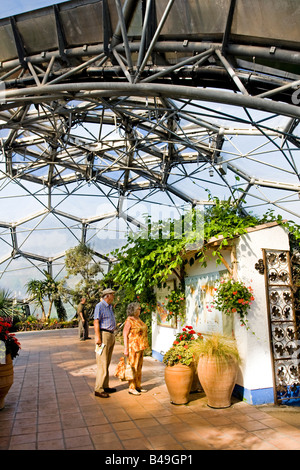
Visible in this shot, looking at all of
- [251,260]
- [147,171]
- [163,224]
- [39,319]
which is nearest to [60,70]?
[163,224]

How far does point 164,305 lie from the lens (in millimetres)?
8109

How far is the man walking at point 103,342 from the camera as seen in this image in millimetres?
5668

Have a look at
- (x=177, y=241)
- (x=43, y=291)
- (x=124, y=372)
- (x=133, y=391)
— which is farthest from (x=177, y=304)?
(x=43, y=291)

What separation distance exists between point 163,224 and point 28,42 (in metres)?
4.18

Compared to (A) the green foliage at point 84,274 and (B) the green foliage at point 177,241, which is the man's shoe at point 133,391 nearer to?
(B) the green foliage at point 177,241

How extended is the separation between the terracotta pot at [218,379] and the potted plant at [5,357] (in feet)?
9.35

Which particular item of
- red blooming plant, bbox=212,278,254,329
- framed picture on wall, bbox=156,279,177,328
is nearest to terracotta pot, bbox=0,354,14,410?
red blooming plant, bbox=212,278,254,329

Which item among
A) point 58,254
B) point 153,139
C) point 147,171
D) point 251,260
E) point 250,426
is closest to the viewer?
point 250,426

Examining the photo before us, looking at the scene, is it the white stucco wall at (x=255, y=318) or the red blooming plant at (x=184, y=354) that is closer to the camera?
the white stucco wall at (x=255, y=318)

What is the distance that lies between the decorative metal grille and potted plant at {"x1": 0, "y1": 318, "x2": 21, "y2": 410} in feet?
12.9

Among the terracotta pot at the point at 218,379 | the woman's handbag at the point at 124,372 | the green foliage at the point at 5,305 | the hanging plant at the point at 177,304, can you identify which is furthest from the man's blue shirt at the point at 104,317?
the green foliage at the point at 5,305

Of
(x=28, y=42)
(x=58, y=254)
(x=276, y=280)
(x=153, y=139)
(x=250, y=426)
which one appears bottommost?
(x=250, y=426)

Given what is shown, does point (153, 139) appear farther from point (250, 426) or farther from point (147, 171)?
point (250, 426)

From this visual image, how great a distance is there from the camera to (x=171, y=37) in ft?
18.5
